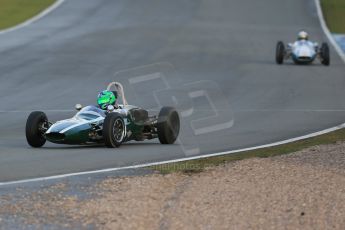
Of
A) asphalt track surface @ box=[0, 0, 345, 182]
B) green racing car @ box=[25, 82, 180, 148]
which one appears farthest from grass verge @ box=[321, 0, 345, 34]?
green racing car @ box=[25, 82, 180, 148]

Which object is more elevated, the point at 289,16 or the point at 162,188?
the point at 289,16

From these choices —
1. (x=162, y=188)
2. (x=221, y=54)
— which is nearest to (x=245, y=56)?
(x=221, y=54)

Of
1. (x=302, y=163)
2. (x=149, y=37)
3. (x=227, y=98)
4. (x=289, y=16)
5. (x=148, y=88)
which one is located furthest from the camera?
(x=289, y=16)

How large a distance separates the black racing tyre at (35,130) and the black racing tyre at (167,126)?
1.99 metres

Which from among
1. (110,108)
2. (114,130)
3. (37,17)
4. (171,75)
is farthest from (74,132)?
(37,17)

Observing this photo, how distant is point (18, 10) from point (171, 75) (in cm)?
1551

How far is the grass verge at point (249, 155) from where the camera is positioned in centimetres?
1218

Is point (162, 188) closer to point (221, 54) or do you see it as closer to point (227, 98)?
point (227, 98)

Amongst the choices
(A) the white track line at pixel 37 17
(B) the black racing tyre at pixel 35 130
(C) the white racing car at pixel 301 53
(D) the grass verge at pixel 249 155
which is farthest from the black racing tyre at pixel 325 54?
(B) the black racing tyre at pixel 35 130

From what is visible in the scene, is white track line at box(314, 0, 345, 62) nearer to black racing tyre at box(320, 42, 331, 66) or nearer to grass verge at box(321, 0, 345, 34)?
grass verge at box(321, 0, 345, 34)

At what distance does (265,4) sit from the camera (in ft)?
145

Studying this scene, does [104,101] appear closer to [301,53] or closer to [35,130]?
[35,130]

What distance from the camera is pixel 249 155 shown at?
13.8 metres

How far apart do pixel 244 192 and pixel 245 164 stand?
2265mm
